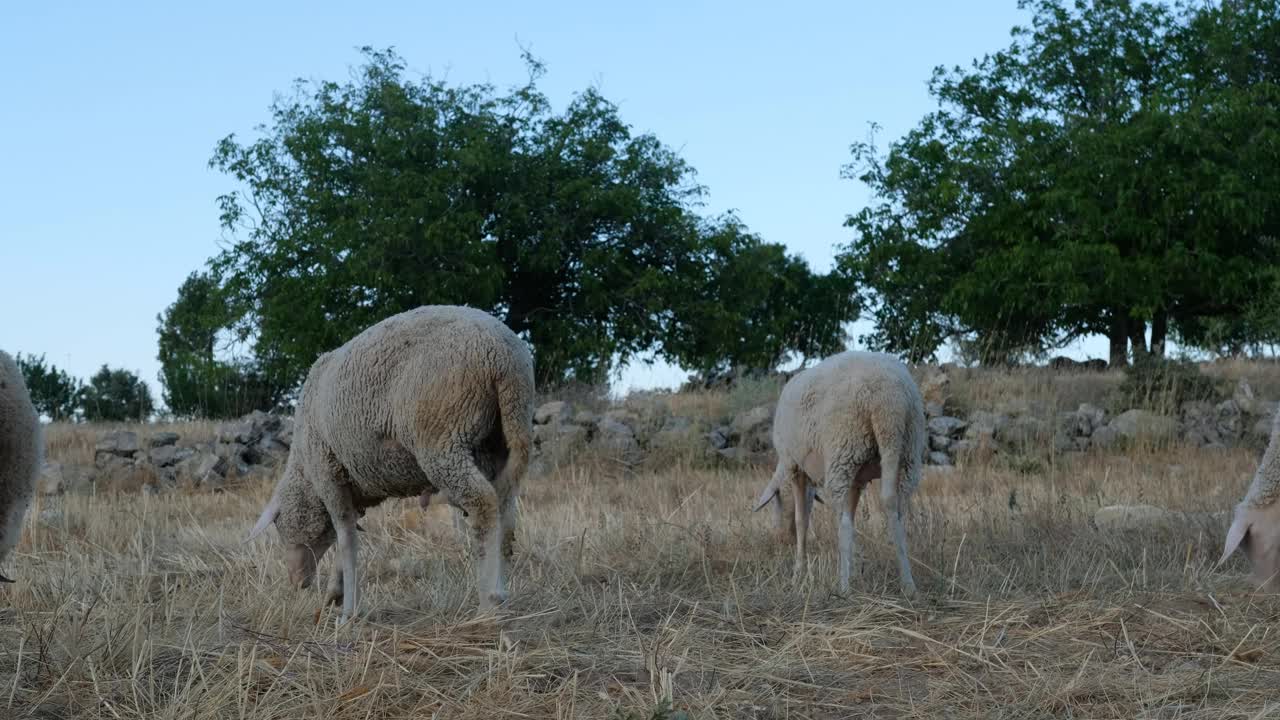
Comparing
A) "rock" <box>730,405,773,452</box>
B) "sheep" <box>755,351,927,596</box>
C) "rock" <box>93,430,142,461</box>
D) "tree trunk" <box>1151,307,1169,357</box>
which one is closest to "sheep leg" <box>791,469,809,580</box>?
"sheep" <box>755,351,927,596</box>

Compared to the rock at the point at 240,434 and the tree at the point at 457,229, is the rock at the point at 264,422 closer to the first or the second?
the rock at the point at 240,434

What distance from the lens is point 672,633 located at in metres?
5.09

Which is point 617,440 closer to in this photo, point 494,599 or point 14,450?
point 494,599

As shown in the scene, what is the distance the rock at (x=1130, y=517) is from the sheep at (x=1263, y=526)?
6.46 ft

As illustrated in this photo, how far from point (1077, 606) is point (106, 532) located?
7.01 metres

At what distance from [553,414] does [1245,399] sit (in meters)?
8.33

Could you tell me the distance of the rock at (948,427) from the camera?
15227 millimetres

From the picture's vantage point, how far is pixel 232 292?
1225 inches

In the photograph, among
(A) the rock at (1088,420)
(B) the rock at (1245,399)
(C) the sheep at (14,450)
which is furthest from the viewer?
(B) the rock at (1245,399)

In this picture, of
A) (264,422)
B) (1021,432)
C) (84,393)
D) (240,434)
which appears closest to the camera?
(1021,432)

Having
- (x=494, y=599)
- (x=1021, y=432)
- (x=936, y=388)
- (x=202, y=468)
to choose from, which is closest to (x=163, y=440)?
(x=202, y=468)

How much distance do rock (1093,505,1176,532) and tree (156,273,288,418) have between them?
21.1 m

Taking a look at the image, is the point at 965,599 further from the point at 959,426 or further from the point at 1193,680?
the point at 959,426

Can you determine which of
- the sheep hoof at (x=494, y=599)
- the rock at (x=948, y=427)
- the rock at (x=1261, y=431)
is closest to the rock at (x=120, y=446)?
the rock at (x=948, y=427)
